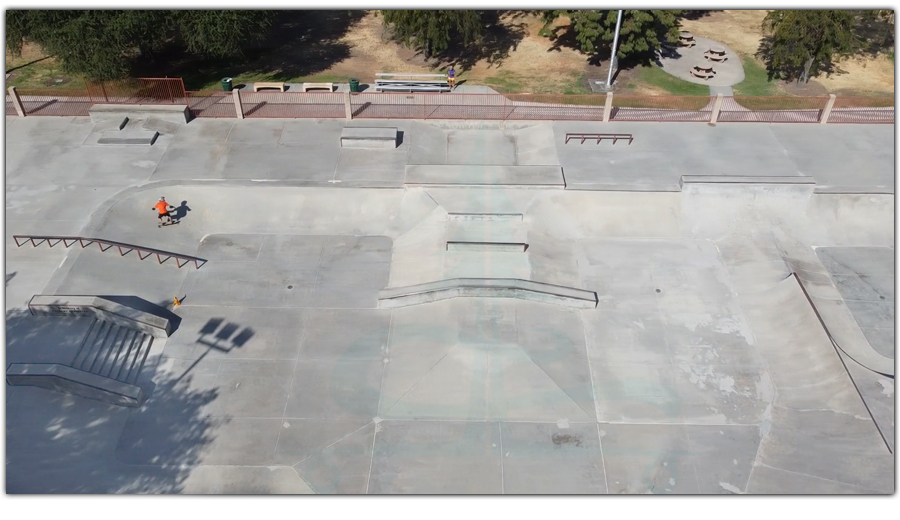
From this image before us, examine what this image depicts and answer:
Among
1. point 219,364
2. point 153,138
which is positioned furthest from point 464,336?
point 153,138

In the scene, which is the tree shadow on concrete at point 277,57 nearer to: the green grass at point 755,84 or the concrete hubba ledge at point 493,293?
the concrete hubba ledge at point 493,293

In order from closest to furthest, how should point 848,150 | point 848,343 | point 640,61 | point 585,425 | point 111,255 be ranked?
point 585,425 → point 848,343 → point 111,255 → point 848,150 → point 640,61

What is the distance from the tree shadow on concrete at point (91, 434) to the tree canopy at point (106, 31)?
13594 mm

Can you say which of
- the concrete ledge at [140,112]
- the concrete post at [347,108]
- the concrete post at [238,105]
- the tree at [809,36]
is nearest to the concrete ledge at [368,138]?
the concrete post at [347,108]

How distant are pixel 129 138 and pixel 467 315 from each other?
49.4 ft

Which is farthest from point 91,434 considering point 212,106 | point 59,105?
point 59,105

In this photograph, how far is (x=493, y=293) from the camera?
17062 millimetres

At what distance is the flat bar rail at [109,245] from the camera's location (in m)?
18.2

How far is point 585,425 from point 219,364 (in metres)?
9.35

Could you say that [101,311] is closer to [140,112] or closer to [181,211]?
[181,211]

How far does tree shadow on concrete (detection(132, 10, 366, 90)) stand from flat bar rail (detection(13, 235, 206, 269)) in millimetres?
13483

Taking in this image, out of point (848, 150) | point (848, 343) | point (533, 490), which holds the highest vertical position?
point (848, 150)

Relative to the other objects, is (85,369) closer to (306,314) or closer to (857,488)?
(306,314)

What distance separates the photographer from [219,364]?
1580 cm
